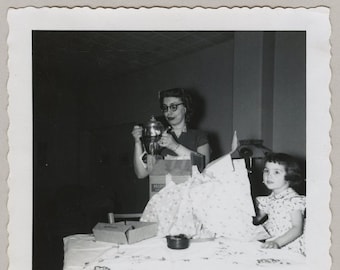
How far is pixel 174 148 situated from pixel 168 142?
1.1 inches

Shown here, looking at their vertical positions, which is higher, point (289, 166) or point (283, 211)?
point (289, 166)

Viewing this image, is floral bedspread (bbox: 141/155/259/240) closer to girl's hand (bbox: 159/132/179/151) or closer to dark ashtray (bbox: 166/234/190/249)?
dark ashtray (bbox: 166/234/190/249)

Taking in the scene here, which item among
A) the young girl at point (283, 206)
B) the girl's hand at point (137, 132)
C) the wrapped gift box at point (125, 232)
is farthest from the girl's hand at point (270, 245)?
the girl's hand at point (137, 132)


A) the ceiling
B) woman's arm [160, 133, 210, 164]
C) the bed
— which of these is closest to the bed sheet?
the bed

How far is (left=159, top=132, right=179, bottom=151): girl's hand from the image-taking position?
1.15 m

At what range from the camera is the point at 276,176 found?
1.07 m

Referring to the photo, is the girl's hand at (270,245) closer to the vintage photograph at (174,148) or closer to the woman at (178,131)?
the vintage photograph at (174,148)

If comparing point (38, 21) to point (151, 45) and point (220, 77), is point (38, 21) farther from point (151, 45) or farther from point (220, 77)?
point (220, 77)

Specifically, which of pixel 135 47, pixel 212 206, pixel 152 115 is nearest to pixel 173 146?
pixel 212 206

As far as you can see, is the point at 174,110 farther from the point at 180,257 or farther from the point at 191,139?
the point at 180,257

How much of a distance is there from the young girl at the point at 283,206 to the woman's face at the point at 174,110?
1.16ft

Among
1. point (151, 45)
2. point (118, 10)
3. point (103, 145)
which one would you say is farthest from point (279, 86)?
point (103, 145)

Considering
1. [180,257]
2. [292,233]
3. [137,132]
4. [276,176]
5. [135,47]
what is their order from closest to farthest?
[180,257], [292,233], [276,176], [137,132], [135,47]

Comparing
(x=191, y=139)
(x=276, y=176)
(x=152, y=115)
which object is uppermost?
(x=152, y=115)
